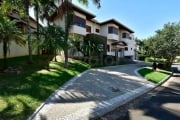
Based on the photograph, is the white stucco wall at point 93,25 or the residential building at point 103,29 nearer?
the residential building at point 103,29

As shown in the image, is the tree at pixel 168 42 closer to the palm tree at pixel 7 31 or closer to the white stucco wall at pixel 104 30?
the white stucco wall at pixel 104 30

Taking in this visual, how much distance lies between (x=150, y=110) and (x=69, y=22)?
13365 mm

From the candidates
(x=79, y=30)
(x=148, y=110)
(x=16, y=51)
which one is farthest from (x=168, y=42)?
(x=148, y=110)

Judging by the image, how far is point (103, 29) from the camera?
4294 centimetres

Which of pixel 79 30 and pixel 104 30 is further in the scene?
pixel 104 30

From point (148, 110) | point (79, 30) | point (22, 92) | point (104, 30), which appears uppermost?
point (104, 30)

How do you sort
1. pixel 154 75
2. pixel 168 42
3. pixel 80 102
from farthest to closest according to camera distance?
pixel 168 42, pixel 154 75, pixel 80 102

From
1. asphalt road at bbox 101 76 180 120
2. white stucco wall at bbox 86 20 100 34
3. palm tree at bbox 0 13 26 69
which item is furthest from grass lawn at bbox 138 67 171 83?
white stucco wall at bbox 86 20 100 34

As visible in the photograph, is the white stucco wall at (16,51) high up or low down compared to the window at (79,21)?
down

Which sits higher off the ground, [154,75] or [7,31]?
[7,31]

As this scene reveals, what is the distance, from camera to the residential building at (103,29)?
105ft

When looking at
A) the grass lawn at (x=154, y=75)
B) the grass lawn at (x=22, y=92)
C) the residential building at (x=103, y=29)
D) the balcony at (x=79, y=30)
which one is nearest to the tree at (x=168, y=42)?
the grass lawn at (x=154, y=75)

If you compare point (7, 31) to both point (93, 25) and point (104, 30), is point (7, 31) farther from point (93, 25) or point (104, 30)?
point (104, 30)

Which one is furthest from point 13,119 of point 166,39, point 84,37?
point 166,39
